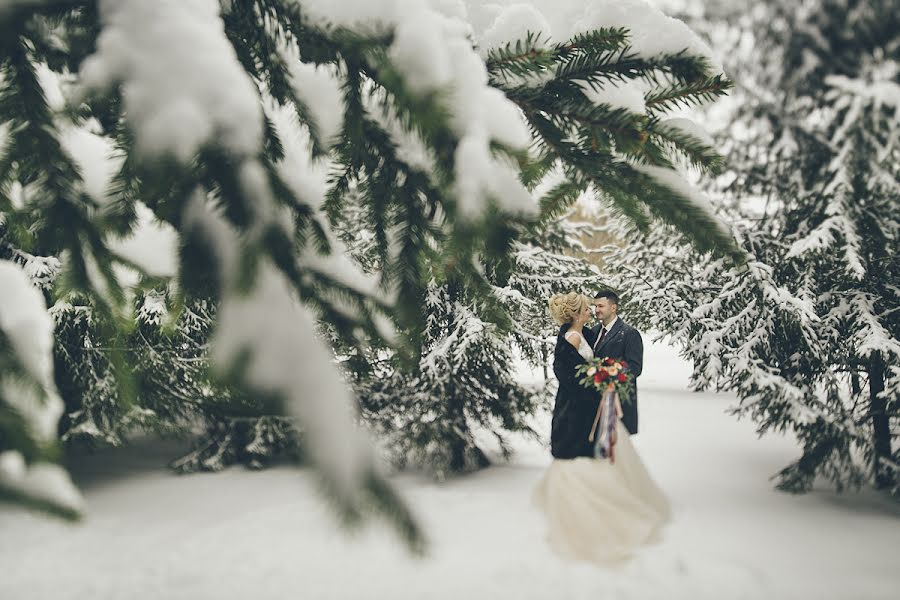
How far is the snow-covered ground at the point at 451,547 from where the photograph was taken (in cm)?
392

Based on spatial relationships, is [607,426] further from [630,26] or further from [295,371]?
[295,371]

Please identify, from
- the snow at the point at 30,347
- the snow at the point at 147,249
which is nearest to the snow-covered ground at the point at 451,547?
the snow at the point at 147,249

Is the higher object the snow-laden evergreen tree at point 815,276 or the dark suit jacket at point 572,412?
the snow-laden evergreen tree at point 815,276

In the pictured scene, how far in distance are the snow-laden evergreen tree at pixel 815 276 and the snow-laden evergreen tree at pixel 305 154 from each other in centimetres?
285

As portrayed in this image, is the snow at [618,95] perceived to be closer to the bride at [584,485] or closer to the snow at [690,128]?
the snow at [690,128]

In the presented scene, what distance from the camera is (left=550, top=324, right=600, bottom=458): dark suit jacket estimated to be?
470cm

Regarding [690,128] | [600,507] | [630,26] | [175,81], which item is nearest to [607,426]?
[600,507]

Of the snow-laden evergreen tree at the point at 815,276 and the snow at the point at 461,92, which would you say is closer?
the snow at the point at 461,92

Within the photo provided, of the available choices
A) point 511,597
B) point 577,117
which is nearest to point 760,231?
point 511,597

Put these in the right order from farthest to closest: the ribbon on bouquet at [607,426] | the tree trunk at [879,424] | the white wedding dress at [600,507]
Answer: the tree trunk at [879,424] < the ribbon on bouquet at [607,426] < the white wedding dress at [600,507]

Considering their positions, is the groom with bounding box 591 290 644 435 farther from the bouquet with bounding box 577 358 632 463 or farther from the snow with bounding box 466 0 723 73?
the snow with bounding box 466 0 723 73

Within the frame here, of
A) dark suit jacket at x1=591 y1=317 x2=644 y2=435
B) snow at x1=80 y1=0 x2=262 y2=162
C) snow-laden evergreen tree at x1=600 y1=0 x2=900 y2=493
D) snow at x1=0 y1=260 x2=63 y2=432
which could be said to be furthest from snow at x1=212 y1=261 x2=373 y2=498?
dark suit jacket at x1=591 y1=317 x2=644 y2=435

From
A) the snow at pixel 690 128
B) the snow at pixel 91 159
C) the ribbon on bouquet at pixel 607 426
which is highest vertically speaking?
the snow at pixel 690 128

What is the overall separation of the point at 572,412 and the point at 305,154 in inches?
144
